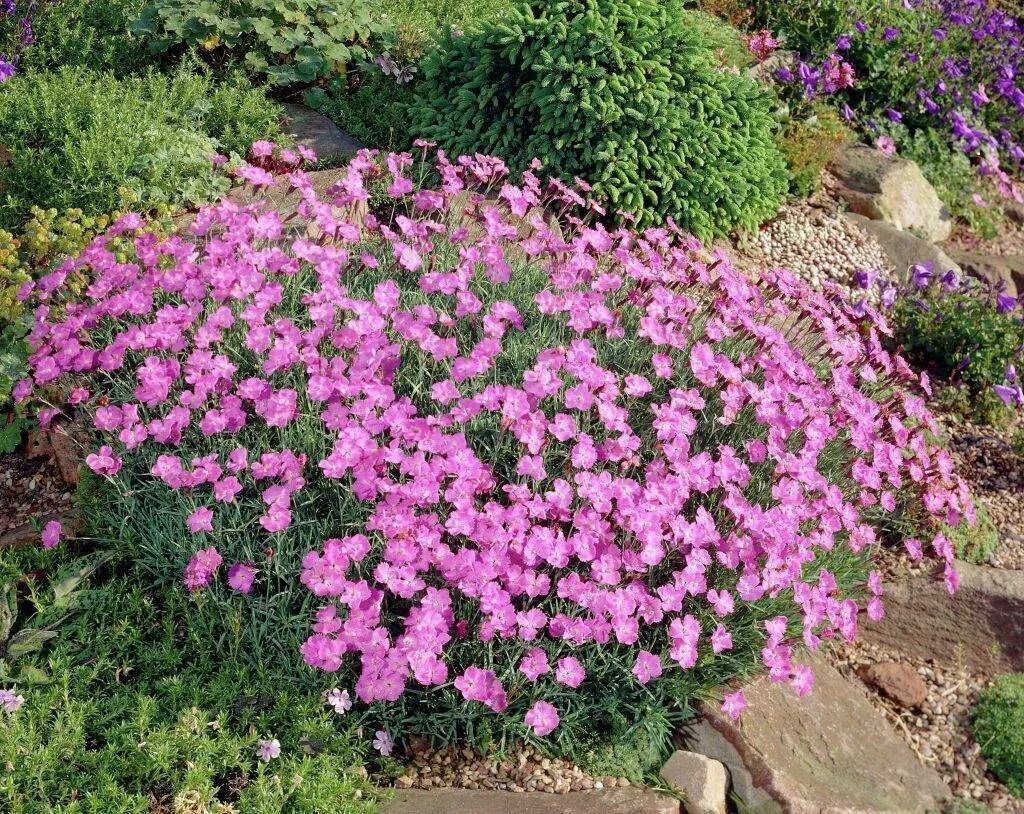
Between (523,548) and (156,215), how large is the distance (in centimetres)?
307

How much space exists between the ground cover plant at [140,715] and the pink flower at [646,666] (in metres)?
0.92

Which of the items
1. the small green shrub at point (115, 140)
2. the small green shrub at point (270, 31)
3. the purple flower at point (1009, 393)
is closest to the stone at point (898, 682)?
the purple flower at point (1009, 393)

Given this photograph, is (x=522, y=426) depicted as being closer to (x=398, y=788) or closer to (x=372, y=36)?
(x=398, y=788)

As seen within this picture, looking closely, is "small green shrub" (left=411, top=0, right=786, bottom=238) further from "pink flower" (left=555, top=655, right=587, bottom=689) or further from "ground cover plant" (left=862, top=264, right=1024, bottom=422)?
"pink flower" (left=555, top=655, right=587, bottom=689)

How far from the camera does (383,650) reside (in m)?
2.85

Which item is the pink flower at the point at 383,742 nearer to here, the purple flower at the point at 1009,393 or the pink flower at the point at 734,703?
the pink flower at the point at 734,703

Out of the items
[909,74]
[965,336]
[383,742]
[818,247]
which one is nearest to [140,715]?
[383,742]

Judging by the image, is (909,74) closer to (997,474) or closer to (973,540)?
(997,474)

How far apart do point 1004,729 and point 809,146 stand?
4.49m

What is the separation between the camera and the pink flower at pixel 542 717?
286cm

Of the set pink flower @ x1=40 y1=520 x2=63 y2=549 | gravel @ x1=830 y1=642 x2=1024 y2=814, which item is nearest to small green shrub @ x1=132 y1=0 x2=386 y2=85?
pink flower @ x1=40 y1=520 x2=63 y2=549

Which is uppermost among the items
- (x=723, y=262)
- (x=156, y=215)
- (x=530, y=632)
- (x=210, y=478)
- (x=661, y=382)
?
(x=723, y=262)

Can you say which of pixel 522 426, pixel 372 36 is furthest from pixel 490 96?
pixel 522 426

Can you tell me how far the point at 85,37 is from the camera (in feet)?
21.5
